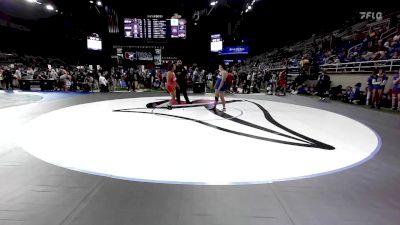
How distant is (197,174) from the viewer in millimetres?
3324

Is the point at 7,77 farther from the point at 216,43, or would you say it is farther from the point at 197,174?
the point at 216,43

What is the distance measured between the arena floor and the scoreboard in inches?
650

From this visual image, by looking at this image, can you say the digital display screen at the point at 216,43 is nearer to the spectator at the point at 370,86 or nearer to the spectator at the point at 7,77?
the spectator at the point at 7,77

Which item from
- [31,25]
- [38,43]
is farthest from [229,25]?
[31,25]

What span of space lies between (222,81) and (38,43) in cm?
4327

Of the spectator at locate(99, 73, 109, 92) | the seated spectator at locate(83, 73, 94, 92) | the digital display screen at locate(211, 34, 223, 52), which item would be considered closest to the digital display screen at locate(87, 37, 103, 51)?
the seated spectator at locate(83, 73, 94, 92)

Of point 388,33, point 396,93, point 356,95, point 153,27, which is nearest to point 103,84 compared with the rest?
point 153,27

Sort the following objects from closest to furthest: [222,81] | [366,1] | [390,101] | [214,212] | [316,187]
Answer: [214,212] → [316,187] → [222,81] → [390,101] → [366,1]

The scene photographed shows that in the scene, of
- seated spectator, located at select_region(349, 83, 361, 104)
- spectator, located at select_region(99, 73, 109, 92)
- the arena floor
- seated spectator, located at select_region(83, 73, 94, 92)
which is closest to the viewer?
the arena floor

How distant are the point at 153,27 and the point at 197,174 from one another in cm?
1997

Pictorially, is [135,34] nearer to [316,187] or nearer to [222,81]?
[222,81]

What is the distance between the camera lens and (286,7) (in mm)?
34688

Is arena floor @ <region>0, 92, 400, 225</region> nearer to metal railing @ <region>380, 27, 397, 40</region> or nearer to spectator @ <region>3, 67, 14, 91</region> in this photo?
metal railing @ <region>380, 27, 397, 40</region>

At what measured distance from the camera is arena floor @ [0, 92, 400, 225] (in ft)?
7.86
